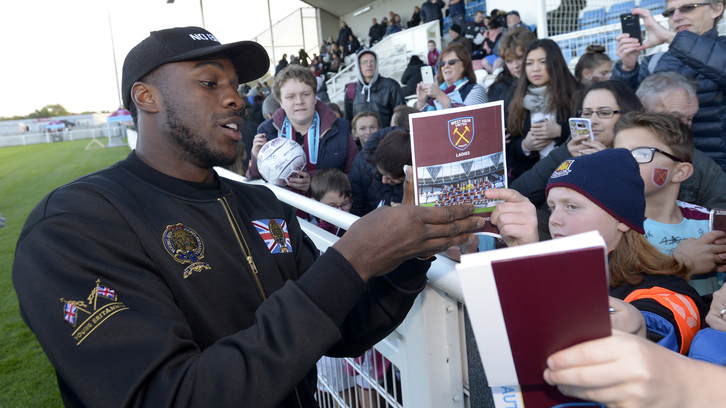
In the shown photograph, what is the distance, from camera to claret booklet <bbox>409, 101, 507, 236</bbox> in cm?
128

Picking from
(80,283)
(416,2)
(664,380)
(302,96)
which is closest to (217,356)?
(80,283)

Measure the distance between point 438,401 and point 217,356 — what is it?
721mm

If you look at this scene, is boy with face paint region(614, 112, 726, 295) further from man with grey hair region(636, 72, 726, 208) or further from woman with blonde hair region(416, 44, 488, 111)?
→ woman with blonde hair region(416, 44, 488, 111)

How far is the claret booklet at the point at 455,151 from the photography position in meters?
1.28

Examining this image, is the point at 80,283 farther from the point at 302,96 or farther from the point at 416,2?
the point at 416,2

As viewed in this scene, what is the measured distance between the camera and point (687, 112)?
8.77ft

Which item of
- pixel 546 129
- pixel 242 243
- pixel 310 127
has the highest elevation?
pixel 310 127

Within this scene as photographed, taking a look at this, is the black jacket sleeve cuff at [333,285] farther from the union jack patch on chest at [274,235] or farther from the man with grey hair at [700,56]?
the man with grey hair at [700,56]

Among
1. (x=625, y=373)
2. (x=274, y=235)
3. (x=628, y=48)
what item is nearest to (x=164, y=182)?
(x=274, y=235)

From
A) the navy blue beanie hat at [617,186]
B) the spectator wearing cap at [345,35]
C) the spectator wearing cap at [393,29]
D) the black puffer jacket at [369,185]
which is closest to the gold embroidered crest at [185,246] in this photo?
the navy blue beanie hat at [617,186]

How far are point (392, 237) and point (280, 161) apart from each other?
229cm

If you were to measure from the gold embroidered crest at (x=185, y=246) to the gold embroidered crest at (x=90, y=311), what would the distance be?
0.25 metres

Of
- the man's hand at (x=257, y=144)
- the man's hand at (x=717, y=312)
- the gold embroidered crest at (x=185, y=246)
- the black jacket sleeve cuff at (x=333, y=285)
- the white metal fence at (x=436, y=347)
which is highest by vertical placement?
the man's hand at (x=257, y=144)

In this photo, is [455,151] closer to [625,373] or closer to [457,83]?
[625,373]
